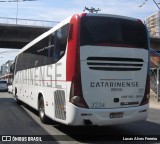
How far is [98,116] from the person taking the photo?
29.5 ft

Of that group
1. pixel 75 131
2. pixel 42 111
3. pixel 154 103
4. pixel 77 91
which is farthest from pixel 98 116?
pixel 154 103

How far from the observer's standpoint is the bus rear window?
926cm

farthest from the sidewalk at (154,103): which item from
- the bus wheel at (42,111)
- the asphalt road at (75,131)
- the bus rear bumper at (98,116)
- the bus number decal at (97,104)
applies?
the bus number decal at (97,104)

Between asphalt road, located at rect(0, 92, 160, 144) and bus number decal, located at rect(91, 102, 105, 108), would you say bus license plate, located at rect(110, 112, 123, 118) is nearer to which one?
bus number decal, located at rect(91, 102, 105, 108)

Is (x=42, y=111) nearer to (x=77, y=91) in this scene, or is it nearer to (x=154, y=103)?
(x=77, y=91)

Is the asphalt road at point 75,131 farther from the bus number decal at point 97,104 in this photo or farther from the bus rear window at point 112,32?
the bus rear window at point 112,32

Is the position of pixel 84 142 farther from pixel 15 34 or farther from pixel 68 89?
pixel 15 34

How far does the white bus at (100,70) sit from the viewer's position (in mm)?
9039

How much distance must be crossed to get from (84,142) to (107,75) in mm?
1867

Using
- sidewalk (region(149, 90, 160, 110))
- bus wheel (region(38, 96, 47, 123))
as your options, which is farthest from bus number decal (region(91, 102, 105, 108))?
sidewalk (region(149, 90, 160, 110))

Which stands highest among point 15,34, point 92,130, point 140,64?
point 15,34

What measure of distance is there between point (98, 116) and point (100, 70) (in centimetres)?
122

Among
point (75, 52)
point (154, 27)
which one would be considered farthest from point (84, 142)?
point (154, 27)

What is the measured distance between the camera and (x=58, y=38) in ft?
34.5
